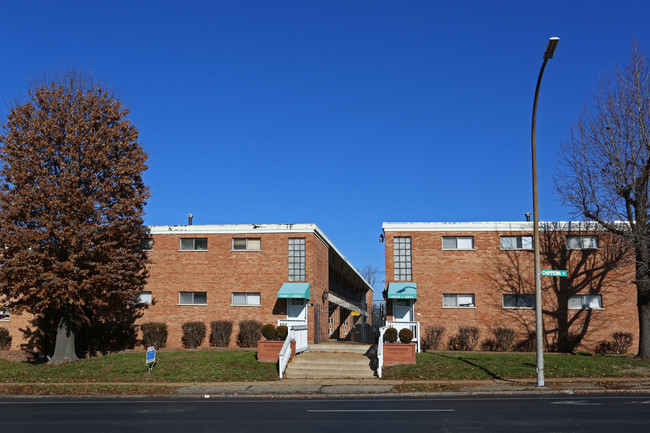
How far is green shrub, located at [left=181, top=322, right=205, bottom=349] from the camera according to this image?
30.4m

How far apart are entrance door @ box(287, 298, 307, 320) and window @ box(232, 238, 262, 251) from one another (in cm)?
343

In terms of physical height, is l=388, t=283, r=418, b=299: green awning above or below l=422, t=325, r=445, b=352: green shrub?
above

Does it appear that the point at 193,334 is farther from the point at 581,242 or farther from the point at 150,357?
the point at 581,242

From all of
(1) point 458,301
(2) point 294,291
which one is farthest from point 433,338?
(2) point 294,291

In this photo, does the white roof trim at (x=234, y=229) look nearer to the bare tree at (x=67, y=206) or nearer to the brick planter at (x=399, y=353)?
the bare tree at (x=67, y=206)

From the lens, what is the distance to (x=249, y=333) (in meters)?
29.9

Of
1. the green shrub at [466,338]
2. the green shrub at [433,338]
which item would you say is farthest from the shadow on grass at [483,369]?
the green shrub at [466,338]

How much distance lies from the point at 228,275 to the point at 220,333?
10.0ft

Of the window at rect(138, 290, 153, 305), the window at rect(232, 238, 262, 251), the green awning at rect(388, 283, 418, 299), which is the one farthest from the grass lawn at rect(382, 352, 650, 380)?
the window at rect(138, 290, 153, 305)

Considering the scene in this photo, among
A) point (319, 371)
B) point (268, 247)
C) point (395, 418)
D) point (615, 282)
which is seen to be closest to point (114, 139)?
point (268, 247)

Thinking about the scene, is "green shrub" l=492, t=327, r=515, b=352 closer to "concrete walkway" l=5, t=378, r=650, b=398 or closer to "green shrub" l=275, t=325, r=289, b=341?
"concrete walkway" l=5, t=378, r=650, b=398

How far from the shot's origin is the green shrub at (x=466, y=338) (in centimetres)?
2900

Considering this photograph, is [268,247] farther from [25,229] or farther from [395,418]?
[395,418]

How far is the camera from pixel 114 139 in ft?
86.0
